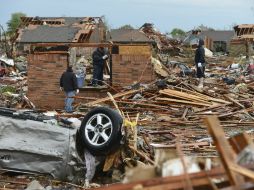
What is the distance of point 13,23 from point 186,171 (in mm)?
83118

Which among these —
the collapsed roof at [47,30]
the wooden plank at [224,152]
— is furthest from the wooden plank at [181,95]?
the collapsed roof at [47,30]

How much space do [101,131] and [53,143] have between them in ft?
2.64

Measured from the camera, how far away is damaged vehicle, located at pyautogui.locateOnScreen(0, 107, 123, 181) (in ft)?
29.7

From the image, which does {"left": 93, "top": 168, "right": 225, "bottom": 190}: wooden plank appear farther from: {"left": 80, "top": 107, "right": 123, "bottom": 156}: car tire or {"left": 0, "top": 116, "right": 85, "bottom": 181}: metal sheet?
{"left": 0, "top": 116, "right": 85, "bottom": 181}: metal sheet

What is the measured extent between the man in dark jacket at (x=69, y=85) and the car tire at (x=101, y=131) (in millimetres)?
8417

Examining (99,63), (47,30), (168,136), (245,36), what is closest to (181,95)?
(99,63)

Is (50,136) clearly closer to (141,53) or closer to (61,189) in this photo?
(61,189)

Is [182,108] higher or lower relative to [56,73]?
lower

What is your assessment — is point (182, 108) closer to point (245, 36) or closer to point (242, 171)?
point (242, 171)

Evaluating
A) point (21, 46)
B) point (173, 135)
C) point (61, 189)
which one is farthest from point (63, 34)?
point (61, 189)

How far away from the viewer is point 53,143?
9.13m

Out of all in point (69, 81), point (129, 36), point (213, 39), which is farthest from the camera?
point (213, 39)

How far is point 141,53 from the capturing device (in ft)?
64.8

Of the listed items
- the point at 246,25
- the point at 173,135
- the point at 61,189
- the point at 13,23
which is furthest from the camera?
the point at 13,23
